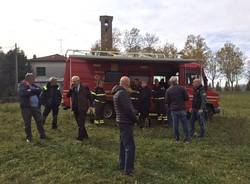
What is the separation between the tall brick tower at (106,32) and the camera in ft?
150

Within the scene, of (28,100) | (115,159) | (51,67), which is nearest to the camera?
(115,159)

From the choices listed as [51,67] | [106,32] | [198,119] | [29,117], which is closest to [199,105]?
[198,119]

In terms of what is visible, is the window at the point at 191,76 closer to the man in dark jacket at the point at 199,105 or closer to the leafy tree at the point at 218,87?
the man in dark jacket at the point at 199,105

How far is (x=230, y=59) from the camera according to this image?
72.5 meters

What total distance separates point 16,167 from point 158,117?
25.3 feet

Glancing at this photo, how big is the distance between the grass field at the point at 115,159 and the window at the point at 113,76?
13.3 ft

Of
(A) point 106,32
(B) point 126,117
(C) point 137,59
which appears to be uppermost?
(A) point 106,32

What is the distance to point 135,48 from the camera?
49.2 m

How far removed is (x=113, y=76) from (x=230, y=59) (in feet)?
191

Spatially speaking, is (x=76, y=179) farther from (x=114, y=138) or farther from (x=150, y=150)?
(x=114, y=138)

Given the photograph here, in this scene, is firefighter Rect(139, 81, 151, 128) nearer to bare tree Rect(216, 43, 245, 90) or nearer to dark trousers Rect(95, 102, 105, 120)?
dark trousers Rect(95, 102, 105, 120)

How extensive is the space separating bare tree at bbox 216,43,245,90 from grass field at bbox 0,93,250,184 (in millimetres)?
60580

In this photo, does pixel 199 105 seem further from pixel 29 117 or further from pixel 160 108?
pixel 29 117

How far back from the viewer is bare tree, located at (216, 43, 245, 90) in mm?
72375
